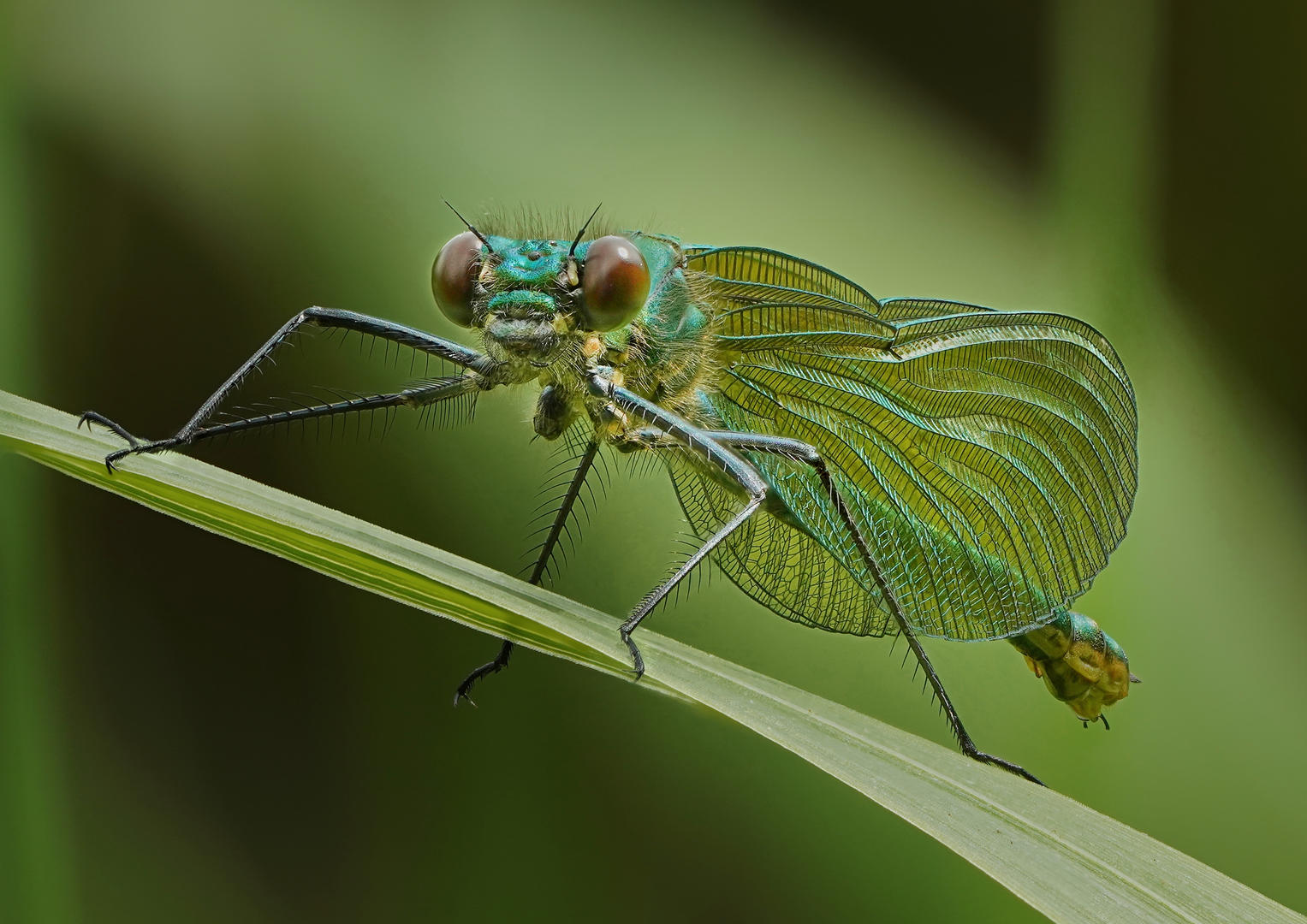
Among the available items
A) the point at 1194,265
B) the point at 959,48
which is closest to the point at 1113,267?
the point at 1194,265

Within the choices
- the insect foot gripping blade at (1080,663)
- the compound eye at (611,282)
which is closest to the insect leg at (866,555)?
the insect foot gripping blade at (1080,663)

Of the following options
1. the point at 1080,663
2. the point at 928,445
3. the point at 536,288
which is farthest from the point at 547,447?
the point at 1080,663

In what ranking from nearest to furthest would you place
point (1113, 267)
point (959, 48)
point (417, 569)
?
point (417, 569)
point (1113, 267)
point (959, 48)

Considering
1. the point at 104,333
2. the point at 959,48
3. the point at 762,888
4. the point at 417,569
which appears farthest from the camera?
the point at 959,48

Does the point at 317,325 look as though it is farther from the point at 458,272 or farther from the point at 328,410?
the point at 458,272

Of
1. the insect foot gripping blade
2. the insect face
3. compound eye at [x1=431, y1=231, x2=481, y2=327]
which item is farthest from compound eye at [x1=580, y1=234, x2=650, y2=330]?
the insect foot gripping blade

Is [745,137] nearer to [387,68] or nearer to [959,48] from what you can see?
[959,48]
